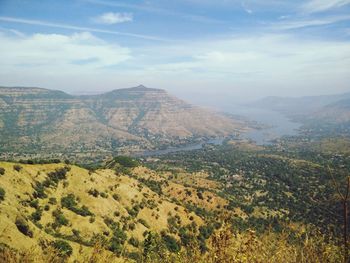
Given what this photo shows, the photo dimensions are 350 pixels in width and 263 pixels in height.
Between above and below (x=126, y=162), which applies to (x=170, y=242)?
below

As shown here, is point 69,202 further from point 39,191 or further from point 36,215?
point 36,215

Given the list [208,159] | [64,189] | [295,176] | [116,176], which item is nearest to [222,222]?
[64,189]

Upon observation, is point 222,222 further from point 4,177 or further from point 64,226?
point 4,177

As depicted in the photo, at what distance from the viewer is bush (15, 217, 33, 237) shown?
86.7 feet

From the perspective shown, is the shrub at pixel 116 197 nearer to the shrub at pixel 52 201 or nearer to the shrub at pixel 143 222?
the shrub at pixel 143 222

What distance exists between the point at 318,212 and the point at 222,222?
86970 mm

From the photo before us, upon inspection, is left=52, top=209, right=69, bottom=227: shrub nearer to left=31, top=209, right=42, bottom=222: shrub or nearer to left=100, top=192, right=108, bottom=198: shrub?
left=31, top=209, right=42, bottom=222: shrub

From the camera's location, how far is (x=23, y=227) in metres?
26.7

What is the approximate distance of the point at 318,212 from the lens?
84.7 m

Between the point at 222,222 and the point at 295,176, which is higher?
the point at 222,222

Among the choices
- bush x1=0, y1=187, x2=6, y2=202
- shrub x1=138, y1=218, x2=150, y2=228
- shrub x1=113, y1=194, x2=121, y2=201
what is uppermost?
bush x1=0, y1=187, x2=6, y2=202

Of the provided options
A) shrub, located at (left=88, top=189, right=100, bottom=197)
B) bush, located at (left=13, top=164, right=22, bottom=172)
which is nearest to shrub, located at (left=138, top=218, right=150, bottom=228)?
shrub, located at (left=88, top=189, right=100, bottom=197)

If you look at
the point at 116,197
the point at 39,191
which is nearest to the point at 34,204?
the point at 39,191

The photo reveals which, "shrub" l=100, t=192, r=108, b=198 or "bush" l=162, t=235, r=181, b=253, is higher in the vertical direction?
"shrub" l=100, t=192, r=108, b=198
